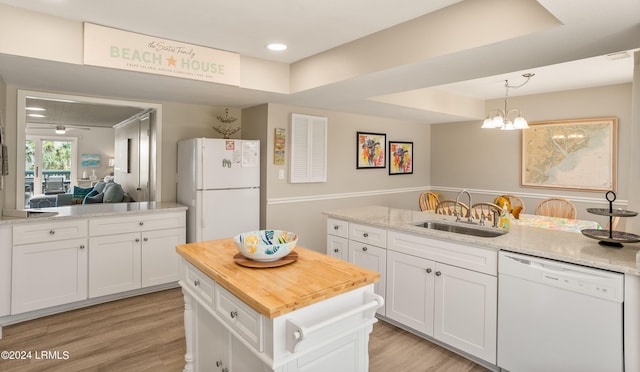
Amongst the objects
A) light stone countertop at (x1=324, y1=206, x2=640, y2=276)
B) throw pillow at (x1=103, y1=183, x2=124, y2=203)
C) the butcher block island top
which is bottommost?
the butcher block island top

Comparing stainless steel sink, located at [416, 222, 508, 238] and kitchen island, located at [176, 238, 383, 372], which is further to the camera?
stainless steel sink, located at [416, 222, 508, 238]

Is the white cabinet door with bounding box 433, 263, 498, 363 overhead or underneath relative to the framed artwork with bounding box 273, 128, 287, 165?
underneath

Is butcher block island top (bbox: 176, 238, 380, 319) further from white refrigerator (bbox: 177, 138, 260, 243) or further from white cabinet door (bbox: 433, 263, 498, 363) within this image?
white refrigerator (bbox: 177, 138, 260, 243)

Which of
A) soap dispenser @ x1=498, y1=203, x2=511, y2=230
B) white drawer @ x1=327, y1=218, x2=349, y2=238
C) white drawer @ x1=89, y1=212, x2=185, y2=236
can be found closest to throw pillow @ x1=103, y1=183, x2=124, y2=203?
white drawer @ x1=89, y1=212, x2=185, y2=236

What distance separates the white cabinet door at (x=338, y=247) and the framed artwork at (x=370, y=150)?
6.99ft

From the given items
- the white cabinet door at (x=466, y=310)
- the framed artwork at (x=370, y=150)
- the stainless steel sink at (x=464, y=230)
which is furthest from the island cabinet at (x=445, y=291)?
the framed artwork at (x=370, y=150)

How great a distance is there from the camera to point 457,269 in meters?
2.35

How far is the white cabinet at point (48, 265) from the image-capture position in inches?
114

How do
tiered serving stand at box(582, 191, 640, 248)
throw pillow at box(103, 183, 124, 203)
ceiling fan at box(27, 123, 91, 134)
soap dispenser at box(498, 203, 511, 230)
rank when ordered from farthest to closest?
ceiling fan at box(27, 123, 91, 134), throw pillow at box(103, 183, 124, 203), soap dispenser at box(498, 203, 511, 230), tiered serving stand at box(582, 191, 640, 248)

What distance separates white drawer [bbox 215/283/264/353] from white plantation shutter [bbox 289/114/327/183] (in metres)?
2.87

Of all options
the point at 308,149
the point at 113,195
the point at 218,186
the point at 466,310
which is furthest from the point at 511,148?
the point at 113,195

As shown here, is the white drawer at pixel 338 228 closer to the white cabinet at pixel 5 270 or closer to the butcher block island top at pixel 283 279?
the butcher block island top at pixel 283 279

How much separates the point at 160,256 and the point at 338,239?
189cm

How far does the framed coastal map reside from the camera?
14.5 feet
